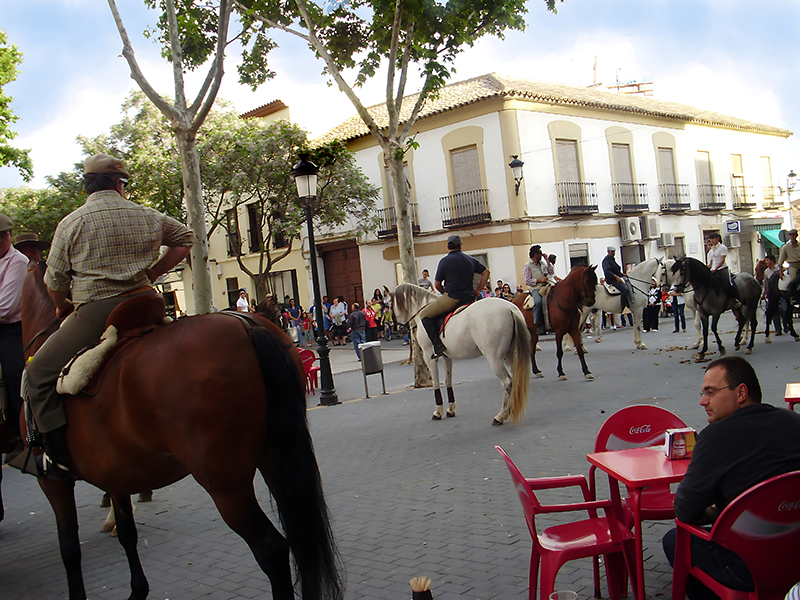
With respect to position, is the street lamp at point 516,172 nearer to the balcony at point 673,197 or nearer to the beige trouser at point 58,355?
the balcony at point 673,197

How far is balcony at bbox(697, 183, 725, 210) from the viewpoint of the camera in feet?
106

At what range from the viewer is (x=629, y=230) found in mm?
27734

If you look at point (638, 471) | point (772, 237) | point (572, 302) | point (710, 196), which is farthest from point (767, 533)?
point (772, 237)

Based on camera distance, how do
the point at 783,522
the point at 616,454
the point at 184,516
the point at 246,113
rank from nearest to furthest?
the point at 783,522 < the point at 616,454 < the point at 184,516 < the point at 246,113

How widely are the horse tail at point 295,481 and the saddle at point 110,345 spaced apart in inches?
26.6

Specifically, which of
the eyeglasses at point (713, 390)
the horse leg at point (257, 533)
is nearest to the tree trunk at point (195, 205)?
the horse leg at point (257, 533)

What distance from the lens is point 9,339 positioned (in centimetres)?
474

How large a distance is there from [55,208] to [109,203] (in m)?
27.7

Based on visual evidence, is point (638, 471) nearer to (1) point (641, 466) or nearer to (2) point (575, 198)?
(1) point (641, 466)

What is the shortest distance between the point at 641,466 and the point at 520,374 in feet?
15.7

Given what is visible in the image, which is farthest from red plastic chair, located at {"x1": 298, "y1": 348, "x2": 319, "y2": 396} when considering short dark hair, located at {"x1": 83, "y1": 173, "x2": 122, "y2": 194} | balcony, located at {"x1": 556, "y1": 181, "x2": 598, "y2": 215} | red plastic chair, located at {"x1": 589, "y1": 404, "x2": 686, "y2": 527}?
balcony, located at {"x1": 556, "y1": 181, "x2": 598, "y2": 215}

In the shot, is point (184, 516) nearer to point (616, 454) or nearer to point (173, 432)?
point (173, 432)

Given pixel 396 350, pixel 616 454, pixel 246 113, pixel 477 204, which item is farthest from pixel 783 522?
pixel 246 113

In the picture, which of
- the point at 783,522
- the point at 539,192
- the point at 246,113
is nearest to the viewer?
the point at 783,522
